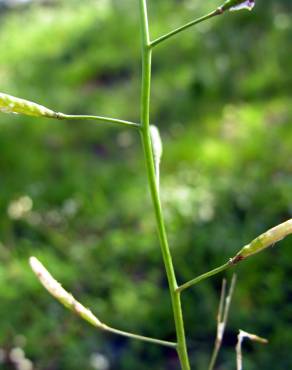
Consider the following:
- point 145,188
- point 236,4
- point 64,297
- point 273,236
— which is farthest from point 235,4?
point 145,188

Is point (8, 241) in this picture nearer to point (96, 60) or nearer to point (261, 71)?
point (261, 71)

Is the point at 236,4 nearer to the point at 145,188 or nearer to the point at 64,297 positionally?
the point at 64,297

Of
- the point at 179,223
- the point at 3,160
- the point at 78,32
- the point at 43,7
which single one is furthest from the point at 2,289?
the point at 43,7

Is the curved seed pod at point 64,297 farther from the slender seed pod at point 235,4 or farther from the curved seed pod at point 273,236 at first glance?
the slender seed pod at point 235,4

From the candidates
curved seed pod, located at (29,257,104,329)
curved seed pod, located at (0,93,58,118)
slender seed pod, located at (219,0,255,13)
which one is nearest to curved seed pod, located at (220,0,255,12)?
slender seed pod, located at (219,0,255,13)

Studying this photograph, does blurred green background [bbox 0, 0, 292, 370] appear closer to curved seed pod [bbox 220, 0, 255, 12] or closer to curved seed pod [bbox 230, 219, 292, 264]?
curved seed pod [bbox 230, 219, 292, 264]

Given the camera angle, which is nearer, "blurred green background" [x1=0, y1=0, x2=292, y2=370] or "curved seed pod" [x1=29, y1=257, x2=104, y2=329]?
"curved seed pod" [x1=29, y1=257, x2=104, y2=329]

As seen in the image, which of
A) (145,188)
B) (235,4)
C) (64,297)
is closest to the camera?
(235,4)

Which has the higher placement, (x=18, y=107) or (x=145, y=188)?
(x=145, y=188)
